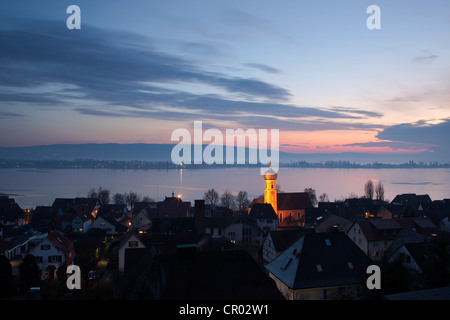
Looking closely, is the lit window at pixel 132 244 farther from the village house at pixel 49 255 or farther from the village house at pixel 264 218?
the village house at pixel 264 218

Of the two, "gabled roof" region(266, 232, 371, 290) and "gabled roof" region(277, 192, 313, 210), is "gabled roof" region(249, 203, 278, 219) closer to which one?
"gabled roof" region(277, 192, 313, 210)

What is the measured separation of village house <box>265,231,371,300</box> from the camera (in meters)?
19.8

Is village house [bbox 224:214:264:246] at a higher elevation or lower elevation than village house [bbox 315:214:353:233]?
lower

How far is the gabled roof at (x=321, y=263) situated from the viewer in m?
20.2

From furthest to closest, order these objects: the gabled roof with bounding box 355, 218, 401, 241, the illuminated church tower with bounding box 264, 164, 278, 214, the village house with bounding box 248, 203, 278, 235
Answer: the illuminated church tower with bounding box 264, 164, 278, 214 → the village house with bounding box 248, 203, 278, 235 → the gabled roof with bounding box 355, 218, 401, 241

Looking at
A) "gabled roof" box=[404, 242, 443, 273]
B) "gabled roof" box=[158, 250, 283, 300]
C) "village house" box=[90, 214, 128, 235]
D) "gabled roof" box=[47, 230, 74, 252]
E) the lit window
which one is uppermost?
"gabled roof" box=[158, 250, 283, 300]

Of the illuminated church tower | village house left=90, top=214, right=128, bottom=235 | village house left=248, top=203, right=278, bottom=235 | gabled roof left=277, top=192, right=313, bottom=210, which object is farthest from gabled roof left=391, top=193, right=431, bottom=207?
village house left=90, top=214, right=128, bottom=235

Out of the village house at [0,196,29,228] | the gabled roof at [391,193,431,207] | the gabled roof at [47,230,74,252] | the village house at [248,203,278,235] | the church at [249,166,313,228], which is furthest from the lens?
the gabled roof at [391,193,431,207]

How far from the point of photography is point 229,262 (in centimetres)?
1576

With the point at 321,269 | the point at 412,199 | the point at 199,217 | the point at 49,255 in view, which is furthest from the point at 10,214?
the point at 412,199

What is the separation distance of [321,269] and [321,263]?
50 centimetres
